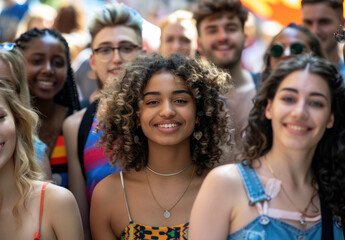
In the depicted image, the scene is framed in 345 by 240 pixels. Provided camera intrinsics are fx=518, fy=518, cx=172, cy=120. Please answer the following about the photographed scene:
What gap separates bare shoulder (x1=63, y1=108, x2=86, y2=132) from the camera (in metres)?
3.88

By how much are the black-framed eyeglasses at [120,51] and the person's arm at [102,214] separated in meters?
1.38

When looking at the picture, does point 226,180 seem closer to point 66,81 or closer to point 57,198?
point 57,198

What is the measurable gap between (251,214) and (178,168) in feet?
2.71

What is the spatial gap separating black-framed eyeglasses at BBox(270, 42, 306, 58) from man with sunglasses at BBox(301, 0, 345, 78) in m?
0.73

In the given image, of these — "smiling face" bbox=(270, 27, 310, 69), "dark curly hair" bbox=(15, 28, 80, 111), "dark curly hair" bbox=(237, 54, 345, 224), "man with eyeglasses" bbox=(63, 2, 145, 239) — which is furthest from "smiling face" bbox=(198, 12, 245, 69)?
"dark curly hair" bbox=(237, 54, 345, 224)

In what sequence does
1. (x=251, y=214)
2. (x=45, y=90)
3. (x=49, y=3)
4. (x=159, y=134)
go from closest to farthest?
(x=251, y=214) < (x=159, y=134) < (x=45, y=90) < (x=49, y=3)

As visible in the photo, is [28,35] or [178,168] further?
[28,35]

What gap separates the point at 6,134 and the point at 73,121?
1.21 metres

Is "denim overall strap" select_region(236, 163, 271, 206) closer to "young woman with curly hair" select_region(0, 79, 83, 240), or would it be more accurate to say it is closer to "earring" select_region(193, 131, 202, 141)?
"earring" select_region(193, 131, 202, 141)

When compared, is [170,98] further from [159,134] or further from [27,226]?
[27,226]

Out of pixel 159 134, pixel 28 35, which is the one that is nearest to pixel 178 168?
pixel 159 134

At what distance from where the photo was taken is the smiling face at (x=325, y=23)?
471 centimetres

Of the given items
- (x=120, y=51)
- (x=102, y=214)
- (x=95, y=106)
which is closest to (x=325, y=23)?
(x=120, y=51)

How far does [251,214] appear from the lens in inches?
97.7
